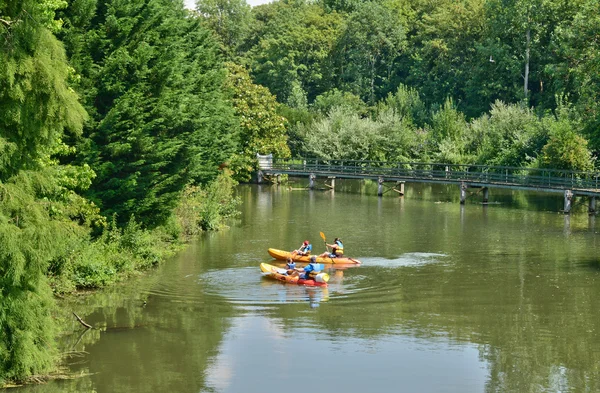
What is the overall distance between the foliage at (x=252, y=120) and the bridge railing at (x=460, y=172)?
2181 mm

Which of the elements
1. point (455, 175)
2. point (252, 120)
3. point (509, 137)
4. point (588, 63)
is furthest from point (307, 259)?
point (509, 137)

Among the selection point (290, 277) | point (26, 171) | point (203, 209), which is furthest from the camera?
point (203, 209)

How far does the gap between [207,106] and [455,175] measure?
85.6 feet

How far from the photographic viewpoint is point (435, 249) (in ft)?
148

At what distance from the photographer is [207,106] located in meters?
52.1

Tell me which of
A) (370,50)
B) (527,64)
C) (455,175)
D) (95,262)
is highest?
(370,50)

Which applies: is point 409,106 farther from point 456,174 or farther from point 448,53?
point 456,174

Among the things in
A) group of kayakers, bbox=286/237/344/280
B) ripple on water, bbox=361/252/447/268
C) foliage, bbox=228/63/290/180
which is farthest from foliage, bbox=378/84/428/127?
group of kayakers, bbox=286/237/344/280

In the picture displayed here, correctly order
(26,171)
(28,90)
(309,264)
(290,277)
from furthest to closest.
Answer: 1. (309,264)
2. (290,277)
3. (26,171)
4. (28,90)

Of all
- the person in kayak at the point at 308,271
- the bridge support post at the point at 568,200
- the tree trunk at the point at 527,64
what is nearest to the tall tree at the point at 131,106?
the person in kayak at the point at 308,271

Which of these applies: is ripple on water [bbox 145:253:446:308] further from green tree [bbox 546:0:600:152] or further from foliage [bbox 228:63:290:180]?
foliage [bbox 228:63:290:180]

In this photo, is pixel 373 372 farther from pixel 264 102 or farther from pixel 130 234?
pixel 264 102

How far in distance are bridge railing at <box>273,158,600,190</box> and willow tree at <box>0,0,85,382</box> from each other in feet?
147

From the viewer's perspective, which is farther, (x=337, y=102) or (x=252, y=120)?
(x=337, y=102)
